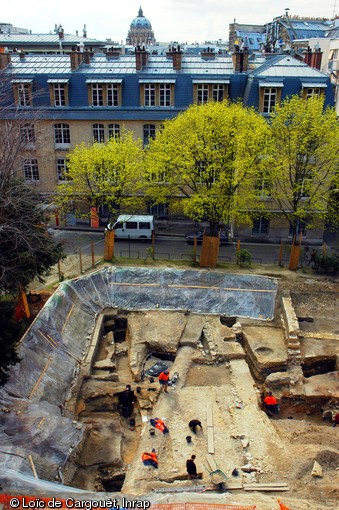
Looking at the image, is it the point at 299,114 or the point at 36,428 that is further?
the point at 299,114

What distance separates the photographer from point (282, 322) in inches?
1227

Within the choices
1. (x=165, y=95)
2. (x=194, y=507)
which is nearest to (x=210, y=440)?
(x=194, y=507)

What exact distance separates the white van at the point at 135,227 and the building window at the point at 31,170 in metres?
10.1

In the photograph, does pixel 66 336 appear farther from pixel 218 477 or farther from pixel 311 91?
pixel 311 91

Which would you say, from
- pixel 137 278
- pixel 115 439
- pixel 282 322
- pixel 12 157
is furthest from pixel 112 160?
pixel 115 439

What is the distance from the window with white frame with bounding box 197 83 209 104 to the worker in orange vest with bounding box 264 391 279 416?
2867cm

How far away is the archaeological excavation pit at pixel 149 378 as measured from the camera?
19219 millimetres

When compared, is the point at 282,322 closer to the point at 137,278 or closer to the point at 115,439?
the point at 137,278

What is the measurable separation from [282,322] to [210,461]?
1393 cm

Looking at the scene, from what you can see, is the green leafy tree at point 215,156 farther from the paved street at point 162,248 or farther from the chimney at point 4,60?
the chimney at point 4,60

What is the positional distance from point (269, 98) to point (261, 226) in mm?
11709

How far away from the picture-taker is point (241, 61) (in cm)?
4272

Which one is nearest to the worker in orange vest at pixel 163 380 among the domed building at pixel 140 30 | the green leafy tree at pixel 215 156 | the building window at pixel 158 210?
the green leafy tree at pixel 215 156

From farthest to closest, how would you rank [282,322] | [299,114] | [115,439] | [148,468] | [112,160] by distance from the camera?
[112,160] < [299,114] < [282,322] < [115,439] < [148,468]
